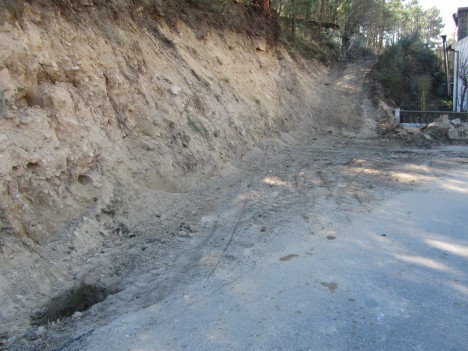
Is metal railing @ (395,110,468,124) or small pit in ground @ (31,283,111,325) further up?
metal railing @ (395,110,468,124)

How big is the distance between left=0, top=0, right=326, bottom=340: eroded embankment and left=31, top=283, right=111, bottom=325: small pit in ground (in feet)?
0.42

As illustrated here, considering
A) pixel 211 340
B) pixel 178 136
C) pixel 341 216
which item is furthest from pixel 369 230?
pixel 178 136

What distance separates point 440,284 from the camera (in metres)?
4.29

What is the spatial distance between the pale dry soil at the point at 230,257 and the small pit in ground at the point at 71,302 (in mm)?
95

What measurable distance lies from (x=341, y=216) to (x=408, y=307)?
2724mm

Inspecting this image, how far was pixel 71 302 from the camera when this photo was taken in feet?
14.6

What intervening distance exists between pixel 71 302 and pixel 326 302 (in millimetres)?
2692

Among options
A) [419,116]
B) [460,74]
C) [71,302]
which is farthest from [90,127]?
[460,74]

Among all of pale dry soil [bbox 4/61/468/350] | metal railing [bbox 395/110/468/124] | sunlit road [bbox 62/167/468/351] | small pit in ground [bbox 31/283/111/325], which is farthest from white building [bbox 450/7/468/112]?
small pit in ground [bbox 31/283/111/325]

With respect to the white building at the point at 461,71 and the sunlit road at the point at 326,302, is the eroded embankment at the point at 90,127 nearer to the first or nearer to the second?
the sunlit road at the point at 326,302

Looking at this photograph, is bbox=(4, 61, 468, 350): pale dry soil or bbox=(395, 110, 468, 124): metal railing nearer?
bbox=(4, 61, 468, 350): pale dry soil

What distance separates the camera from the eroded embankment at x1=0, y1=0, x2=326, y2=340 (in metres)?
A: 4.90

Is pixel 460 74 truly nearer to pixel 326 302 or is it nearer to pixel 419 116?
pixel 419 116

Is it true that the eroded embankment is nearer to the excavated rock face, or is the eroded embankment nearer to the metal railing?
the excavated rock face
